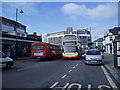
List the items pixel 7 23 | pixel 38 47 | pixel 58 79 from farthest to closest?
pixel 7 23 < pixel 38 47 < pixel 58 79

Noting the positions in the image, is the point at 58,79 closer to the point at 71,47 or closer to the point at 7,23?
the point at 71,47

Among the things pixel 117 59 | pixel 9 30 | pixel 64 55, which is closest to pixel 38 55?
pixel 64 55

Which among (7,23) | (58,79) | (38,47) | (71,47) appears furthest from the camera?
(7,23)

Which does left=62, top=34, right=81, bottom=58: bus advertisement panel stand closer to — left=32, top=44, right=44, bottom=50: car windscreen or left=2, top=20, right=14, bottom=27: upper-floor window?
left=32, top=44, right=44, bottom=50: car windscreen

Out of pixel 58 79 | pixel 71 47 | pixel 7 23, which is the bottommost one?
pixel 58 79

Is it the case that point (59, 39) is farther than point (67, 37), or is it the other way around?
point (59, 39)

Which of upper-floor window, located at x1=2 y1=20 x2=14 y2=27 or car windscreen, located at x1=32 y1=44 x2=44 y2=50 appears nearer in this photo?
car windscreen, located at x1=32 y1=44 x2=44 y2=50

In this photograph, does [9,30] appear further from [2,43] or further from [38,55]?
[38,55]

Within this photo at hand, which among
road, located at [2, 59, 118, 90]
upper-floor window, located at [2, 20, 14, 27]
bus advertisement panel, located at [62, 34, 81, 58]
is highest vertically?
upper-floor window, located at [2, 20, 14, 27]

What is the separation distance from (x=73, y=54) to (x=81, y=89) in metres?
18.4

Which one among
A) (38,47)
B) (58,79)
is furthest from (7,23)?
(58,79)

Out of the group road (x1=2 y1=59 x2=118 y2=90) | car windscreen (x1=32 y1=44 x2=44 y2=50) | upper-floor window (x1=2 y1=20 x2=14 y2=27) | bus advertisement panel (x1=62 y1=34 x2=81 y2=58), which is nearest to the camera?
road (x1=2 y1=59 x2=118 y2=90)

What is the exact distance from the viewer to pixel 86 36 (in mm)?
116250

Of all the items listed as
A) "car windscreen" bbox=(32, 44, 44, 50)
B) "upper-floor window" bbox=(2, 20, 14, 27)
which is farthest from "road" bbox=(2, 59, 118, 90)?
"upper-floor window" bbox=(2, 20, 14, 27)
